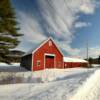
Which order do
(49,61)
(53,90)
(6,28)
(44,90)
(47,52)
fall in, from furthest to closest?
(49,61) < (47,52) < (6,28) < (44,90) < (53,90)

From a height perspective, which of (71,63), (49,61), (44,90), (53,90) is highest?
(49,61)

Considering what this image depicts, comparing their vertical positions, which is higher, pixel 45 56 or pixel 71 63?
pixel 45 56

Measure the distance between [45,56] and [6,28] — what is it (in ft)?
54.4

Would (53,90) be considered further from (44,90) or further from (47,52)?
(47,52)

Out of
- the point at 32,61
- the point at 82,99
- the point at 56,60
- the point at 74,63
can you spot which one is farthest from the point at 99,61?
the point at 82,99

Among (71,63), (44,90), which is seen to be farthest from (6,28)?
(71,63)

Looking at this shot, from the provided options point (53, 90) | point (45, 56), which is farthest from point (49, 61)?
point (53, 90)

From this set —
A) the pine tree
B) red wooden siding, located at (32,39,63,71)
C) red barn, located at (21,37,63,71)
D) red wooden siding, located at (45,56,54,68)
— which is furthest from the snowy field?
red wooden siding, located at (45,56,54,68)

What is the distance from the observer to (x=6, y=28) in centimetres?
2127

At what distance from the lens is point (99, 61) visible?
3381 inches

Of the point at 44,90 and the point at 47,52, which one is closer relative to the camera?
the point at 44,90

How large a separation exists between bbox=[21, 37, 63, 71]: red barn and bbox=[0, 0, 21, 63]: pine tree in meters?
12.3

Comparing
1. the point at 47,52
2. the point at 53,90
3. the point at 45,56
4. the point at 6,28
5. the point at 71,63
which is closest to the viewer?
the point at 53,90

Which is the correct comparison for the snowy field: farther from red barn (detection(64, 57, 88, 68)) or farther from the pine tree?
red barn (detection(64, 57, 88, 68))
